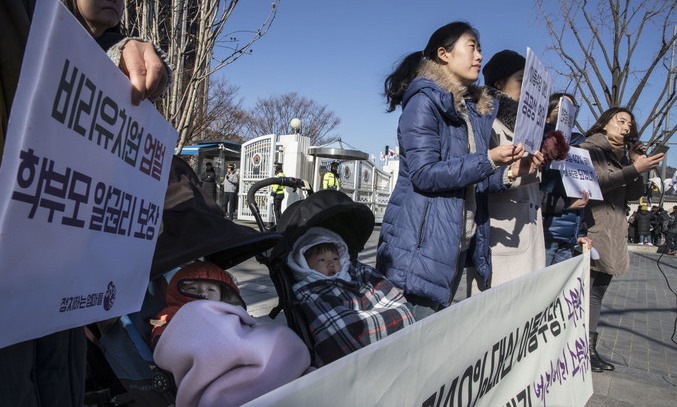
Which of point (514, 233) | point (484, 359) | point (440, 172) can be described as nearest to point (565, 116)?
point (514, 233)

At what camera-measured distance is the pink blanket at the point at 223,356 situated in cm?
163

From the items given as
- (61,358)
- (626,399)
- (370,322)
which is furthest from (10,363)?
(626,399)

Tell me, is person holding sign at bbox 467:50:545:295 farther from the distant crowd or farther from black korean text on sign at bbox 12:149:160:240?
the distant crowd

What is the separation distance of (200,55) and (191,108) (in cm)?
46

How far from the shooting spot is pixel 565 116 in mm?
3357

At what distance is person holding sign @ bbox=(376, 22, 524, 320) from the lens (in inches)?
96.5

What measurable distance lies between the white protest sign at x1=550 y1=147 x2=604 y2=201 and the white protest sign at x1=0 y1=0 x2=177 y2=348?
2.92m

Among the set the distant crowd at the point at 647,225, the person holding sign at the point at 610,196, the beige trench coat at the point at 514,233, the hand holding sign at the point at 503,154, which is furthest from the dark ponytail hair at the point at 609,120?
the distant crowd at the point at 647,225

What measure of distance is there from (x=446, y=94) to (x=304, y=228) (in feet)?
3.12

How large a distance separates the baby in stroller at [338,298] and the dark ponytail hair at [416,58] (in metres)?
0.87

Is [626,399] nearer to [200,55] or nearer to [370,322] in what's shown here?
[370,322]

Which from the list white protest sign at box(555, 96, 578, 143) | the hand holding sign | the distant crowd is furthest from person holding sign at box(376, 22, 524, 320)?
the distant crowd

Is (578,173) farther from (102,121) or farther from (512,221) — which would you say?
(102,121)

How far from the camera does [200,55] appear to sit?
451 centimetres
